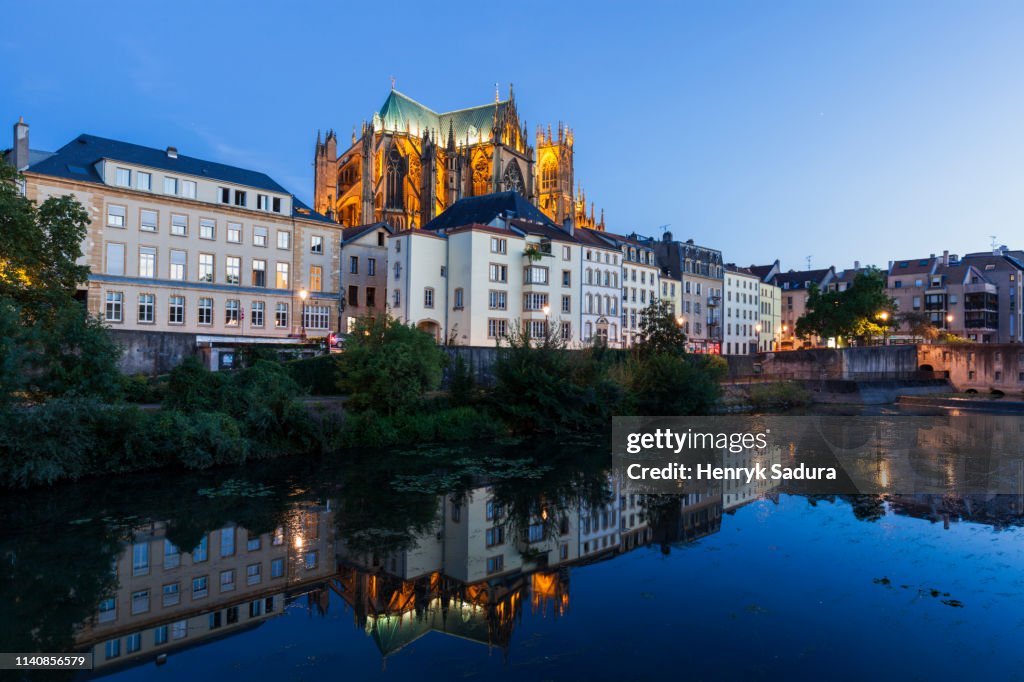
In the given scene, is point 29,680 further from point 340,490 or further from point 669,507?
point 669,507

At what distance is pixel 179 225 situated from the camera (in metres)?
45.4

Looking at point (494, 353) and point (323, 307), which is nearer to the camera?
point (494, 353)

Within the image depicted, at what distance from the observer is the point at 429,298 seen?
56281mm

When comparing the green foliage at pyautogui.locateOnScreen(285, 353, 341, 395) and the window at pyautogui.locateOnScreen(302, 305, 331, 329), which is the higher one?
the window at pyautogui.locateOnScreen(302, 305, 331, 329)

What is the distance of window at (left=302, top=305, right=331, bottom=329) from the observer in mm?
51344

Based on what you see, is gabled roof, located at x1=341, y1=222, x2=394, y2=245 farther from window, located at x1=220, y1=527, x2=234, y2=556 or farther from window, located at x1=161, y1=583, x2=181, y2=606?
window, located at x1=161, y1=583, x2=181, y2=606

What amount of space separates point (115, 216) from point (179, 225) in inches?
144

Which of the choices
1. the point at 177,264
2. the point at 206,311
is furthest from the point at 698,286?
the point at 177,264

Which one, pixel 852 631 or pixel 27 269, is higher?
pixel 27 269

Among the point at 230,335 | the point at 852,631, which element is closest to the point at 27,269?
the point at 230,335

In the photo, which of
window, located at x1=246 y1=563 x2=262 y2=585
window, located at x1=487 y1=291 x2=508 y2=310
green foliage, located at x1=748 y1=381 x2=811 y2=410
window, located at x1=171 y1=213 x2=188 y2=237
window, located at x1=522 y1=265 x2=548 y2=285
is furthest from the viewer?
window, located at x1=522 y1=265 x2=548 y2=285

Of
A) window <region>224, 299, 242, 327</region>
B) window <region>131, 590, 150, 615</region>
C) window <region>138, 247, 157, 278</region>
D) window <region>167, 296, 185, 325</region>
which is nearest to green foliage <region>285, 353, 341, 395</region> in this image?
window <region>224, 299, 242, 327</region>

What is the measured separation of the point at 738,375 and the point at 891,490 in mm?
45689

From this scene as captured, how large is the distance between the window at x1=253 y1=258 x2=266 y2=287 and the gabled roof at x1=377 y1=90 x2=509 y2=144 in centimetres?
6039
